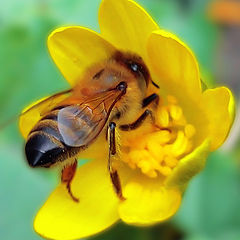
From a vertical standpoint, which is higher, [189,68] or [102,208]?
[189,68]

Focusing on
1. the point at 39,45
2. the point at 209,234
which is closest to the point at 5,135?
the point at 39,45

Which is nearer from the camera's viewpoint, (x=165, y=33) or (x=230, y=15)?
(x=165, y=33)

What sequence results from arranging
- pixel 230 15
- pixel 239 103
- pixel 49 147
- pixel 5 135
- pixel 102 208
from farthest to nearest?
pixel 230 15, pixel 239 103, pixel 5 135, pixel 102 208, pixel 49 147

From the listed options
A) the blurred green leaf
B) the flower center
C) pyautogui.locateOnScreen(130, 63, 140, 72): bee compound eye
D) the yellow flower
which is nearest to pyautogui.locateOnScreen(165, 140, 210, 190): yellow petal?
the yellow flower

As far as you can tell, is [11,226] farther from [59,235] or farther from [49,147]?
[49,147]

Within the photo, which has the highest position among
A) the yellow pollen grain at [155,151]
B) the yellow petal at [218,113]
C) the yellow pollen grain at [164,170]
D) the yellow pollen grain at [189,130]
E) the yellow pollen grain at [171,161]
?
the yellow petal at [218,113]

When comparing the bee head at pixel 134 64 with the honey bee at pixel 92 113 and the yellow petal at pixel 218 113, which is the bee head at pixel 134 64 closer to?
the honey bee at pixel 92 113

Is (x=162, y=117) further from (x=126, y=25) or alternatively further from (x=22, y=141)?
(x=22, y=141)

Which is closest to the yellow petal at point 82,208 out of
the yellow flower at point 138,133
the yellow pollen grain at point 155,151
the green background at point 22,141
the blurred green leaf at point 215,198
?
the yellow flower at point 138,133
